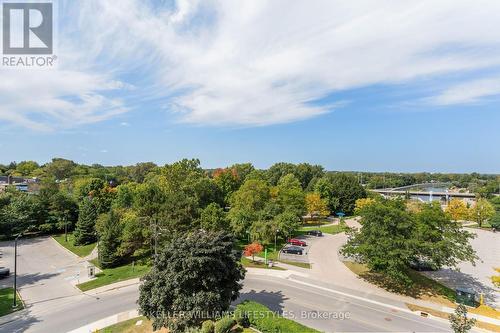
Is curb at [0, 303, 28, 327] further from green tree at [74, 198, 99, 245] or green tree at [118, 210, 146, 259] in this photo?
green tree at [74, 198, 99, 245]

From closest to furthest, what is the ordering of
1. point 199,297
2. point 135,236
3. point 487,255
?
point 199,297 → point 135,236 → point 487,255

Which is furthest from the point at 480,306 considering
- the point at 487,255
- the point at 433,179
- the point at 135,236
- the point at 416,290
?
the point at 433,179

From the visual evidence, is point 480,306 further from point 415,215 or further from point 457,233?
point 415,215

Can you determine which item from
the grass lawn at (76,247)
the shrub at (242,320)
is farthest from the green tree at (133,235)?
the shrub at (242,320)

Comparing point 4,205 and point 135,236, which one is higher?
point 4,205

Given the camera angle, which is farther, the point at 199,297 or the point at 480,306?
the point at 480,306

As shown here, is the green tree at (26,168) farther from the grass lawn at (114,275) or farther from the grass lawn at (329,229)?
the grass lawn at (329,229)

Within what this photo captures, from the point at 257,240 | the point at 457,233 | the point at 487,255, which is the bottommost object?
the point at 487,255
